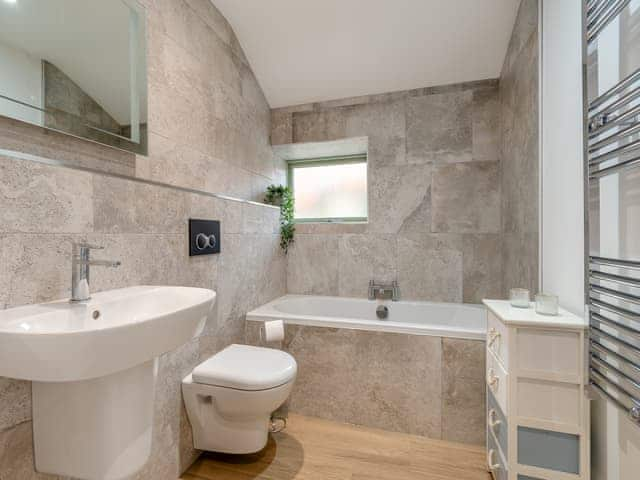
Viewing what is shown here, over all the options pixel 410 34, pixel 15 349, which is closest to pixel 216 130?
pixel 410 34

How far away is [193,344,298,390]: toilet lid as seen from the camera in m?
1.40

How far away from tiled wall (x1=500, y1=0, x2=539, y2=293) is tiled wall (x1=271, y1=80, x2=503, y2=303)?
159mm

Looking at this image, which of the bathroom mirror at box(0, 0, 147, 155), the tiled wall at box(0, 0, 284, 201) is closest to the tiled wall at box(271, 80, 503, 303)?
the tiled wall at box(0, 0, 284, 201)

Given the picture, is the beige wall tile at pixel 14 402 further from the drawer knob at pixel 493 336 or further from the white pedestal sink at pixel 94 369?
the drawer knob at pixel 493 336

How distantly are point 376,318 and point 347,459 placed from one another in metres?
1.17

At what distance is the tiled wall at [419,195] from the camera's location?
8.14 ft

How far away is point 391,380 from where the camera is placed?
1874mm

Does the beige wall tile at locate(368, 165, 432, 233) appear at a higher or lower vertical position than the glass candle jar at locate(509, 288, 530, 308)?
higher

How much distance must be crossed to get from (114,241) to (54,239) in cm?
22

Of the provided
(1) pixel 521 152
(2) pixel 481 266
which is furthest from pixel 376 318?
(1) pixel 521 152

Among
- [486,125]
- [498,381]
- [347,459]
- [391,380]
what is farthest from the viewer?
[486,125]

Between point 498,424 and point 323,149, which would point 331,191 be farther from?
point 498,424

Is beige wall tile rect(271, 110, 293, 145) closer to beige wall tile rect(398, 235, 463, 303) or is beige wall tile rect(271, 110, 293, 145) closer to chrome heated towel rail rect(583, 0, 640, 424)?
beige wall tile rect(398, 235, 463, 303)

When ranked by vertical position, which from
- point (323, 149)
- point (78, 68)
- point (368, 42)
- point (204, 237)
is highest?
point (368, 42)
